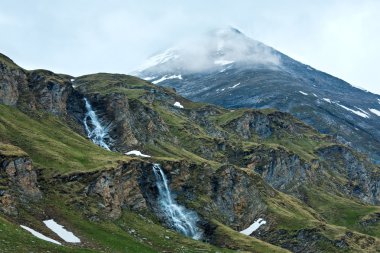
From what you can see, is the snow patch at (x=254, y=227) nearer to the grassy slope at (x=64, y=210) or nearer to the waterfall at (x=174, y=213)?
the waterfall at (x=174, y=213)

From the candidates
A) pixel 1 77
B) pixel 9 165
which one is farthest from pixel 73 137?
pixel 9 165

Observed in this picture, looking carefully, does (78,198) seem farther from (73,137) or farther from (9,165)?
(73,137)

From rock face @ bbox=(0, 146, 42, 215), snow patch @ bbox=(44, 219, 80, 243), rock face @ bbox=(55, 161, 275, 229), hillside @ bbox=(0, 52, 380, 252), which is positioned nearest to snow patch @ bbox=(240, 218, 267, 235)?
hillside @ bbox=(0, 52, 380, 252)

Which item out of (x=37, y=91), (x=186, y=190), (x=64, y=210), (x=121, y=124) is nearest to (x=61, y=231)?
(x=64, y=210)

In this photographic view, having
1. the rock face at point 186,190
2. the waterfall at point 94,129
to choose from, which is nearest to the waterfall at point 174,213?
the rock face at point 186,190

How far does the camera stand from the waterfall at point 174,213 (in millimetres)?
133125

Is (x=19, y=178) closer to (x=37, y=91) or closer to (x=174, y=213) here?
(x=174, y=213)

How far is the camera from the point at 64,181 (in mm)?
111875

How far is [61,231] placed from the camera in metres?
87.9

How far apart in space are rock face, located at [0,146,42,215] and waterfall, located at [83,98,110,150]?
247ft

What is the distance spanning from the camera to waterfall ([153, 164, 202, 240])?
133125 millimetres

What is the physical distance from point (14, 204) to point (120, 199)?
1440 inches

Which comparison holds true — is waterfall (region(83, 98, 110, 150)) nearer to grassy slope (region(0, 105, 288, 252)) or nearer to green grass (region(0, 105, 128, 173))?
grassy slope (region(0, 105, 288, 252))

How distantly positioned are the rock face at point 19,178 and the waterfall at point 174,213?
4160 cm
